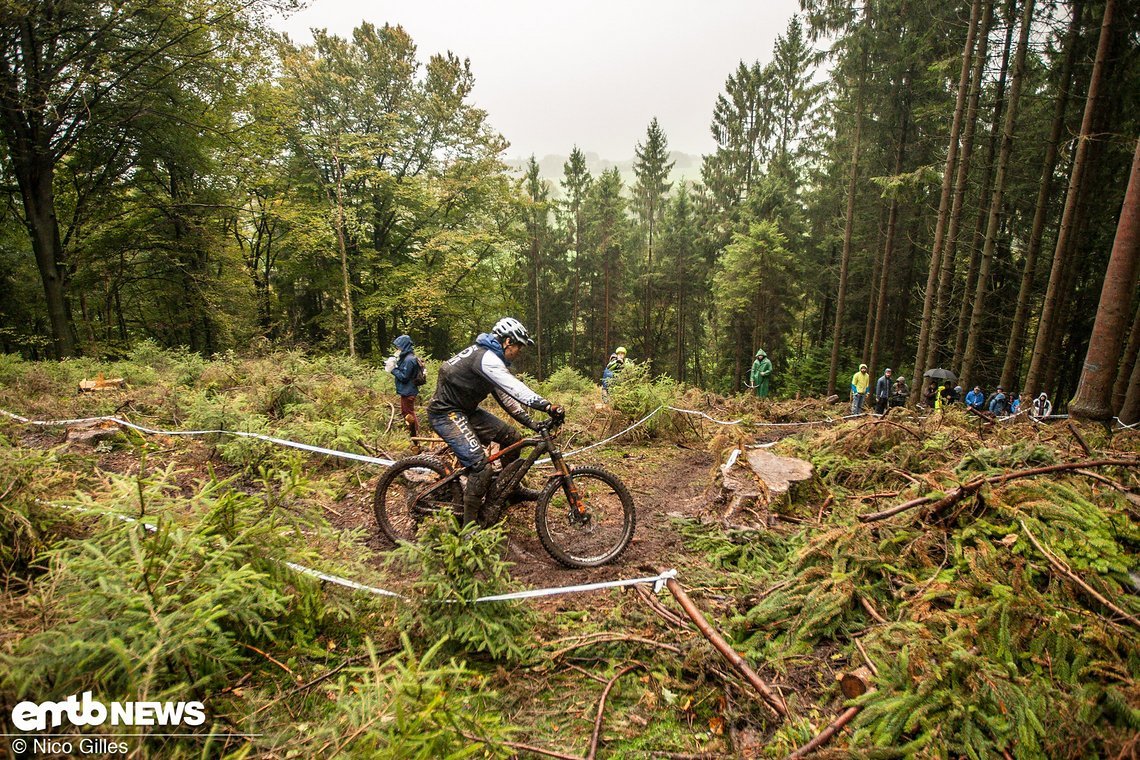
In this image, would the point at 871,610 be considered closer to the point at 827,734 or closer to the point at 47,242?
the point at 827,734

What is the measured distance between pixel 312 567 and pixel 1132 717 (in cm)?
A: 424

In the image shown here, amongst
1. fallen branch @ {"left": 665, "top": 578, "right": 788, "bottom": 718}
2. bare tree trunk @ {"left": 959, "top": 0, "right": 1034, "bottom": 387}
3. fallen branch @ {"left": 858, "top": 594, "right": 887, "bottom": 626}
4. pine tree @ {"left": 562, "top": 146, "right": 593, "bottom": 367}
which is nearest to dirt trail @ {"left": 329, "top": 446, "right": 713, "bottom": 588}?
fallen branch @ {"left": 665, "top": 578, "right": 788, "bottom": 718}

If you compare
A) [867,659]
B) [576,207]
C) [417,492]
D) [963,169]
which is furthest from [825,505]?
[576,207]

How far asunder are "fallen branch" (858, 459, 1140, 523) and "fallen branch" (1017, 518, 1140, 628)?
1.69 ft

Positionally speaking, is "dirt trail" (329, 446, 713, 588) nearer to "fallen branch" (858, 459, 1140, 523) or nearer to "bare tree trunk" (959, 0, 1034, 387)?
"fallen branch" (858, 459, 1140, 523)

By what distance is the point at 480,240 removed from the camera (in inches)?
861

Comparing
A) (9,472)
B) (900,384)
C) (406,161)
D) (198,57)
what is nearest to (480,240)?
(406,161)

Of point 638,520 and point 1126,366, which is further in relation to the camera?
point 1126,366

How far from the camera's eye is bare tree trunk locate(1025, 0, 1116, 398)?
326 inches

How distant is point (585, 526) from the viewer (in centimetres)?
474

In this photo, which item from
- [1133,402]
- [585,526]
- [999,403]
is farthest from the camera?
[999,403]

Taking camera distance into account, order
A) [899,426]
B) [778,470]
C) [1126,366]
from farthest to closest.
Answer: [1126,366]
[899,426]
[778,470]

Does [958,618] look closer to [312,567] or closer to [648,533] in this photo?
[648,533]

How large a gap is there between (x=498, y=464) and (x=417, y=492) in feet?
3.42
